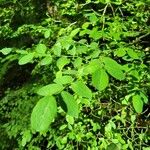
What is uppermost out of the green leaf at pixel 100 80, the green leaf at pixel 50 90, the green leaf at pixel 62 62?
the green leaf at pixel 50 90

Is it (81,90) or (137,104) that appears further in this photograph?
(137,104)

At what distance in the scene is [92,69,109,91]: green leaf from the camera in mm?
987

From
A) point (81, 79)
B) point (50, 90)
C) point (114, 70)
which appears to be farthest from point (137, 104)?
point (50, 90)

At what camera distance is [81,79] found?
122 cm

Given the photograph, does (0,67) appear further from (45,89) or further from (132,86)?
(45,89)

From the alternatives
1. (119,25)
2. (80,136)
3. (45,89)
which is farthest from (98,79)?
(80,136)

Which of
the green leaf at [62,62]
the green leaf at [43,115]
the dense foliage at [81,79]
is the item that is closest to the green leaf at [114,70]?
the dense foliage at [81,79]

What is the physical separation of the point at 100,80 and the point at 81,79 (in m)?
0.24

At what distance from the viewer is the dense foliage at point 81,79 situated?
3.35ft

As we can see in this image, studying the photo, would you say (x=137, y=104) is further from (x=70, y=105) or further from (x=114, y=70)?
(x=70, y=105)

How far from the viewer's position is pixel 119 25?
2.42 m

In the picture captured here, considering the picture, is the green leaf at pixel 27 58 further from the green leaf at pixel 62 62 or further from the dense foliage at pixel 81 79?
the green leaf at pixel 62 62

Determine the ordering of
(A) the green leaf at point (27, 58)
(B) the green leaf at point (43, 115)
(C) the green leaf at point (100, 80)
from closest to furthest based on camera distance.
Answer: (B) the green leaf at point (43, 115) → (C) the green leaf at point (100, 80) → (A) the green leaf at point (27, 58)

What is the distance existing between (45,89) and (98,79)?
0.53ft
